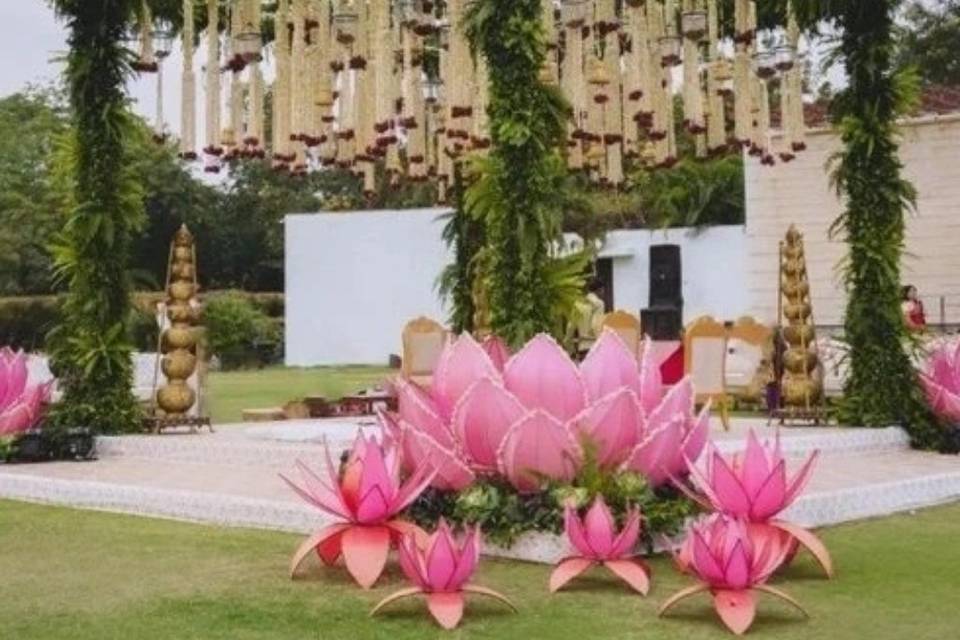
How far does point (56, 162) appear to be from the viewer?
10195 millimetres

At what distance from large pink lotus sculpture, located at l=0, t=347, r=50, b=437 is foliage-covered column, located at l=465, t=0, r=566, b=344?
383 centimetres

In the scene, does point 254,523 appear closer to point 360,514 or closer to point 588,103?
point 360,514

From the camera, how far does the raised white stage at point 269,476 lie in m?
6.48

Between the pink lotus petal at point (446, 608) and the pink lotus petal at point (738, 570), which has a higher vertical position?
the pink lotus petal at point (738, 570)

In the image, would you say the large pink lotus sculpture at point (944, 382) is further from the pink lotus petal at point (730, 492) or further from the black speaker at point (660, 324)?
the pink lotus petal at point (730, 492)

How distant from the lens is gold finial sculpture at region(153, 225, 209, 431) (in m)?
10.6

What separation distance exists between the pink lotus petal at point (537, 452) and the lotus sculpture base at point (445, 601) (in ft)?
2.90

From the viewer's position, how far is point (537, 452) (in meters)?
5.38

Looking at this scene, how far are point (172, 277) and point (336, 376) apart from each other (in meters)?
11.0

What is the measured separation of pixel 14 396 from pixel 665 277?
7.31 m

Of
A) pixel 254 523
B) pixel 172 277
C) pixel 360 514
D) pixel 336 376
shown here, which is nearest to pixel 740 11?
pixel 172 277

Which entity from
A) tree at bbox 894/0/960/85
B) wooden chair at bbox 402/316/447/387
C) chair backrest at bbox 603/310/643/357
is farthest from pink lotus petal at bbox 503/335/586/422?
tree at bbox 894/0/960/85

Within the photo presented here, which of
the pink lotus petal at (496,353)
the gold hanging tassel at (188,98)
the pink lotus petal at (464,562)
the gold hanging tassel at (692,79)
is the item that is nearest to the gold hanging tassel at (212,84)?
the gold hanging tassel at (188,98)

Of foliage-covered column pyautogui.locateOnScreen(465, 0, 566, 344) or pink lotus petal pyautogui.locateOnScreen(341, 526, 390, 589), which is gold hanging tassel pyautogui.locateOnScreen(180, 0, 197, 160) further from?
pink lotus petal pyautogui.locateOnScreen(341, 526, 390, 589)
